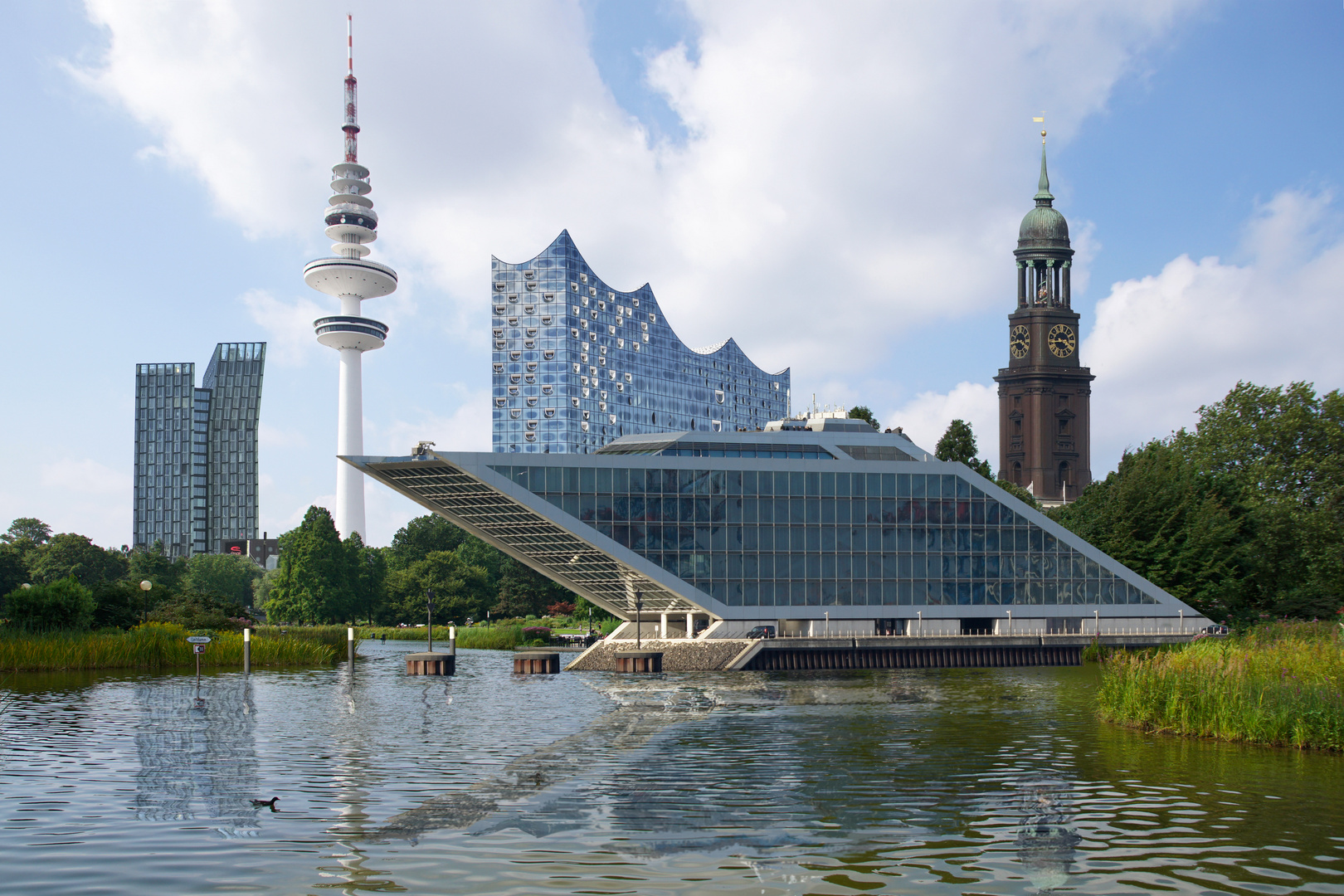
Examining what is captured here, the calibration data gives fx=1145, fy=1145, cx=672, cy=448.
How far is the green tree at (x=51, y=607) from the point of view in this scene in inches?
2429

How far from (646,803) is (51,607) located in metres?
52.1

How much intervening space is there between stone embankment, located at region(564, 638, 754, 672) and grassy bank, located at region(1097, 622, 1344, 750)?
39010 mm

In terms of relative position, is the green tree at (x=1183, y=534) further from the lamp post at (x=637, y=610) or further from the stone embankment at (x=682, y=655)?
the lamp post at (x=637, y=610)

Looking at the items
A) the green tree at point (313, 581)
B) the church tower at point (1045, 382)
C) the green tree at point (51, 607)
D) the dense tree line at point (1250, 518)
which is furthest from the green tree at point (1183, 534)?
the church tower at point (1045, 382)

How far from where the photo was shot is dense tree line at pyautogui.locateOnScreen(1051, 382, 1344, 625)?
85.4 meters

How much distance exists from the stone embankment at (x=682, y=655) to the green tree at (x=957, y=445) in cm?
4876

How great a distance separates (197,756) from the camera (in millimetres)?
29109

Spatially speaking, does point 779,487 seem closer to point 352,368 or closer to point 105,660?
point 105,660

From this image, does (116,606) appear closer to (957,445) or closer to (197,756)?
(197,756)

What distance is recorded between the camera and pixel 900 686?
55.8 metres

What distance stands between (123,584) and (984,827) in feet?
222

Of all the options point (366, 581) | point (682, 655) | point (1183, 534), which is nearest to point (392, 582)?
point (366, 581)

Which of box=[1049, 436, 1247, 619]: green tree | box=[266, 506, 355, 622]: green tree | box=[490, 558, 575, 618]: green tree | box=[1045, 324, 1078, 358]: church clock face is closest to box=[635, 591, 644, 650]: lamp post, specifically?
box=[1049, 436, 1247, 619]: green tree

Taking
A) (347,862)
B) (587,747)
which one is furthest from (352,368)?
(347,862)
